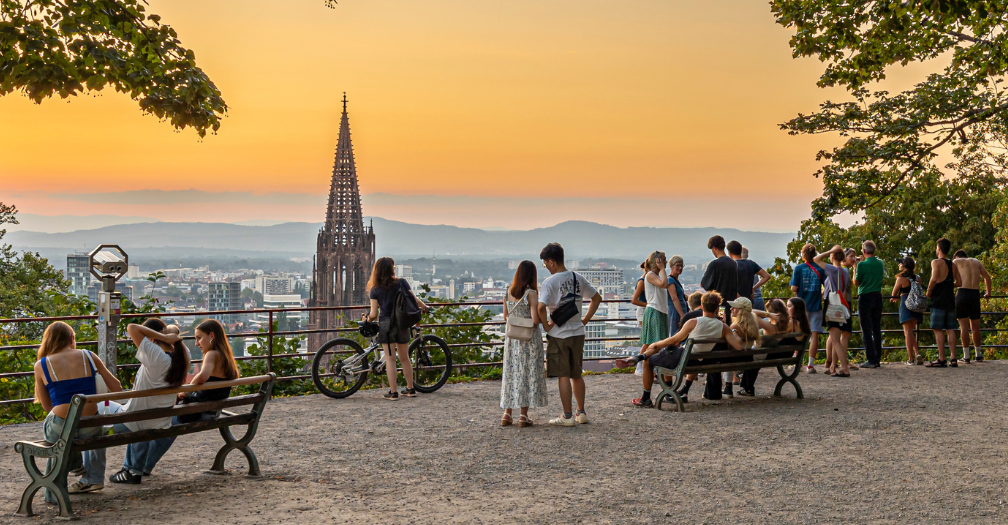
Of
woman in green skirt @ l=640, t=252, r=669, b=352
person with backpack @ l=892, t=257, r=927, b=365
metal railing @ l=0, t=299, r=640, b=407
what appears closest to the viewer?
metal railing @ l=0, t=299, r=640, b=407

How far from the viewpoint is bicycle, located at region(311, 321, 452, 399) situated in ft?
32.4

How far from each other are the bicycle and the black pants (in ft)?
19.0

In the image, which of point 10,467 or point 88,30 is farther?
point 88,30

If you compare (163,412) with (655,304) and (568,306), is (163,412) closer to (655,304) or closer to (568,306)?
(568,306)

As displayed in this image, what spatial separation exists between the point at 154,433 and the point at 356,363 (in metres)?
4.16

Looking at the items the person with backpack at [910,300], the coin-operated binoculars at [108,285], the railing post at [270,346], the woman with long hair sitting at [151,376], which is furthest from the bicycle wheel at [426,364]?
the person with backpack at [910,300]

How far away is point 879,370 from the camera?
12.1m

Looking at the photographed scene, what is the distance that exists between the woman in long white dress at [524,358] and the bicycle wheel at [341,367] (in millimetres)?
2391

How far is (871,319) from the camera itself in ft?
39.8

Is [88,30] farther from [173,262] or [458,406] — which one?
[173,262]

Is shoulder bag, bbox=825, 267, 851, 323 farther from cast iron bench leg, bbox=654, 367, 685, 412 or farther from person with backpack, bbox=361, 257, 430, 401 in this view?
person with backpack, bbox=361, 257, 430, 401

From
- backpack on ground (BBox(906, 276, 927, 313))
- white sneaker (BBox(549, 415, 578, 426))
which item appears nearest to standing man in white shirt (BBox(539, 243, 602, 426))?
white sneaker (BBox(549, 415, 578, 426))

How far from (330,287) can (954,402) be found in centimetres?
7886

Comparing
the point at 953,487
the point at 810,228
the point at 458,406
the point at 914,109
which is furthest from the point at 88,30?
the point at 810,228
